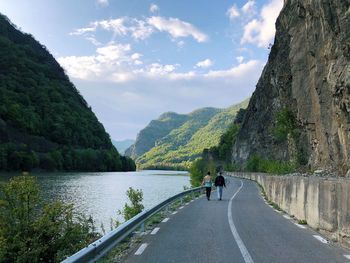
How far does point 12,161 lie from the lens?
283ft

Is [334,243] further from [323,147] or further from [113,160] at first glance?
[113,160]

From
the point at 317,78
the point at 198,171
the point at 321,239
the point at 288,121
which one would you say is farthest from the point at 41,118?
the point at 321,239

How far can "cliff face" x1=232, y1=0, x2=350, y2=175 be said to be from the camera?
3033cm

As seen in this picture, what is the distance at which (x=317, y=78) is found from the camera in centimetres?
3878

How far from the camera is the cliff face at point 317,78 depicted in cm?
3033

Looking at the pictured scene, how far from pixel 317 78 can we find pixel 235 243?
1263 inches


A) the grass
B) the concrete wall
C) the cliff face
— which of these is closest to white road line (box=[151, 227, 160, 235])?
the concrete wall

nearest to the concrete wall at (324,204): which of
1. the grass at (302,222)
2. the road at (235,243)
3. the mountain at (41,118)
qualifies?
the grass at (302,222)

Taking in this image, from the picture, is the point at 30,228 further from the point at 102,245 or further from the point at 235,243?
the point at 235,243

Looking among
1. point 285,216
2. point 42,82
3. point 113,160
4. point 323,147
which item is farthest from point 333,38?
point 42,82

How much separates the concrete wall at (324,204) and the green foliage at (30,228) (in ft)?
18.6

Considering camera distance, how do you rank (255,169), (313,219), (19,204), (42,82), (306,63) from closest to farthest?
(19,204)
(313,219)
(306,63)
(255,169)
(42,82)

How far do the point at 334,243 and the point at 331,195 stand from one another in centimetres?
116

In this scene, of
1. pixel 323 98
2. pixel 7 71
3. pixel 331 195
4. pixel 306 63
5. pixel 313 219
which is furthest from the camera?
pixel 7 71
